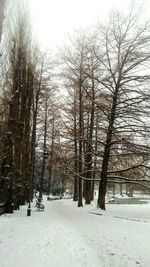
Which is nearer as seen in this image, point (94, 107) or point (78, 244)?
point (78, 244)

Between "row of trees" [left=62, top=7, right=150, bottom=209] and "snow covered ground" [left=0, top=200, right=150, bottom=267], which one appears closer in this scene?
"snow covered ground" [left=0, top=200, right=150, bottom=267]

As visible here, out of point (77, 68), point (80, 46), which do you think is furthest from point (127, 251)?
point (80, 46)

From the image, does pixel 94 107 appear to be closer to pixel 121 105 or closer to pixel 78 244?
pixel 121 105

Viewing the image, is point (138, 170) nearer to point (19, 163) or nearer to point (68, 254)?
point (19, 163)

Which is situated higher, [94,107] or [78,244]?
[94,107]

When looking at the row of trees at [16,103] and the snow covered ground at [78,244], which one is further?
the row of trees at [16,103]

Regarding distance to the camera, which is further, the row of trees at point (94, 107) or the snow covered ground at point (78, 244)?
the row of trees at point (94, 107)

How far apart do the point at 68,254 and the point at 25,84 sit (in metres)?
18.2

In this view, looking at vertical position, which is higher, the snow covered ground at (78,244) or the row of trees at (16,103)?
the row of trees at (16,103)

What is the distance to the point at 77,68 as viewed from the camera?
26.5m

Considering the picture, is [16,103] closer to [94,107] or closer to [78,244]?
[94,107]

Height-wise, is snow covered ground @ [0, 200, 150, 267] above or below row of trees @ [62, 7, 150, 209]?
below

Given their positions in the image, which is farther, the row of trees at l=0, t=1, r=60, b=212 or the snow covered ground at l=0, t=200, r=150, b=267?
the row of trees at l=0, t=1, r=60, b=212

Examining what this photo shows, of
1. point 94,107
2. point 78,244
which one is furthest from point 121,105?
point 78,244
